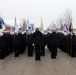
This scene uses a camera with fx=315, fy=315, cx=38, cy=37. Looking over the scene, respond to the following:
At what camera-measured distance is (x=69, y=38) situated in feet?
71.9

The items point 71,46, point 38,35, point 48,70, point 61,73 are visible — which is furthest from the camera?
point 71,46

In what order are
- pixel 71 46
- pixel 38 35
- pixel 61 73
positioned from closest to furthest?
pixel 61 73 < pixel 38 35 < pixel 71 46

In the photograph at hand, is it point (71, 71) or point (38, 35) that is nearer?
point (71, 71)

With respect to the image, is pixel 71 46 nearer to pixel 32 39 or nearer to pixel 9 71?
pixel 32 39

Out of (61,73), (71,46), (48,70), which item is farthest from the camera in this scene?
(71,46)

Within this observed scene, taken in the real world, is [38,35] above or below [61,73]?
above

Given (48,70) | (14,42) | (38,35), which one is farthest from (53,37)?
(48,70)

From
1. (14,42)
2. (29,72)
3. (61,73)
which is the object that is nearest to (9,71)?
(29,72)

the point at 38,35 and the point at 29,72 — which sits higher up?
the point at 38,35

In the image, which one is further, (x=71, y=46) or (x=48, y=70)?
(x=71, y=46)

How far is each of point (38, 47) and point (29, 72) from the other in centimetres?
565

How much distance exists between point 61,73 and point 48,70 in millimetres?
1140

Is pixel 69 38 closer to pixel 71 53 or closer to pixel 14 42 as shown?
pixel 71 53

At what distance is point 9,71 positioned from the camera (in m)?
14.1
